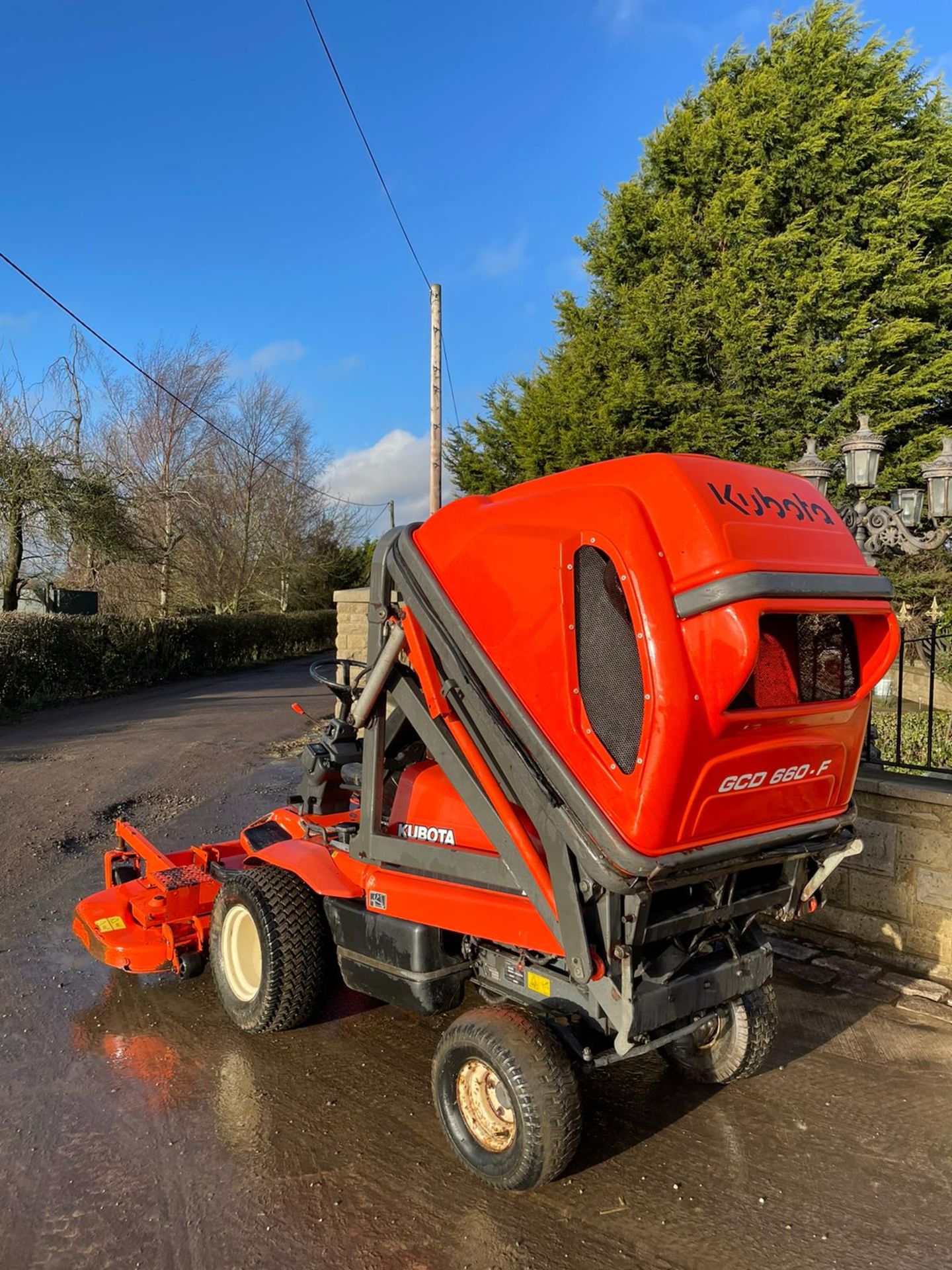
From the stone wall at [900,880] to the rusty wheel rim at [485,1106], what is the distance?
268 centimetres

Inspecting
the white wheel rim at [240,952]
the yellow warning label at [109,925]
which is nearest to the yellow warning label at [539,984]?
the white wheel rim at [240,952]

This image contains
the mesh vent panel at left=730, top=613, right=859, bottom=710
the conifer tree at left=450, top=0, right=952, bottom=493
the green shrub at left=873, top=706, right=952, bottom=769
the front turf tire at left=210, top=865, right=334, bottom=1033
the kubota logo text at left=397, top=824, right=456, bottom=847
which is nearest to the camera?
the mesh vent panel at left=730, top=613, right=859, bottom=710

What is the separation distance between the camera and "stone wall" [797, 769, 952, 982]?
14.3 feet

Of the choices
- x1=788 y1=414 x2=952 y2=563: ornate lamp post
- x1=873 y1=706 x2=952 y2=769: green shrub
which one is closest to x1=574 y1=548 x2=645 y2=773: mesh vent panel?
x1=788 y1=414 x2=952 y2=563: ornate lamp post

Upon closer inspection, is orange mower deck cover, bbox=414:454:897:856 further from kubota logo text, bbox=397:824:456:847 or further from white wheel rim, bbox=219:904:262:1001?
white wheel rim, bbox=219:904:262:1001

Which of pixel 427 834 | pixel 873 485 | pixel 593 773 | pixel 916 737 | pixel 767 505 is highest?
pixel 873 485

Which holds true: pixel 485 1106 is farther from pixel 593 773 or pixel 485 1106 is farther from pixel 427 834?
pixel 593 773

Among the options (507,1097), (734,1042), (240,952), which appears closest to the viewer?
(507,1097)

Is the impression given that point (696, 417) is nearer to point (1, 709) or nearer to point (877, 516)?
point (877, 516)

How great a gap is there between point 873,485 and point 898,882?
3491mm

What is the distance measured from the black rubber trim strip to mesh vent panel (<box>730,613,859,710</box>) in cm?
13

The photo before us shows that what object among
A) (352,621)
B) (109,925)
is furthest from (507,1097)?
(352,621)

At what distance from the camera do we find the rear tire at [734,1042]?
3.29 meters

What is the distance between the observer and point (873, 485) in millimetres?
6750
